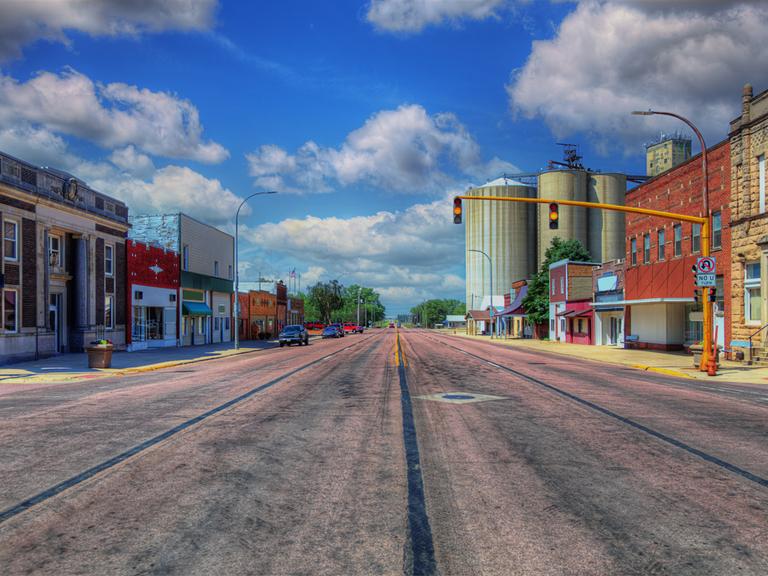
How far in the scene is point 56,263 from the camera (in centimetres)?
3225

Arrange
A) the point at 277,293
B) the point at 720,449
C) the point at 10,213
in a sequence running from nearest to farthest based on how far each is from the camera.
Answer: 1. the point at 720,449
2. the point at 10,213
3. the point at 277,293

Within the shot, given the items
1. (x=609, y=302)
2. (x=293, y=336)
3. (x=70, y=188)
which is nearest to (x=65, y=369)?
(x=70, y=188)

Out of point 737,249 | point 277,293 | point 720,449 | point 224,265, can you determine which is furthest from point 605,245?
point 720,449

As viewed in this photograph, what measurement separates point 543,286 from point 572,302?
9.36 m

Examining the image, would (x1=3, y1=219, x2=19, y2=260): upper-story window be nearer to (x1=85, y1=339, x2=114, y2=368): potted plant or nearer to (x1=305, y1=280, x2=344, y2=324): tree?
(x1=85, y1=339, x2=114, y2=368): potted plant

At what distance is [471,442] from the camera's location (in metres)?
8.64

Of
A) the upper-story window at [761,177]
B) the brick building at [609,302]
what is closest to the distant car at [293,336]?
the brick building at [609,302]

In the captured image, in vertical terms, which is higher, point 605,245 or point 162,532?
point 605,245

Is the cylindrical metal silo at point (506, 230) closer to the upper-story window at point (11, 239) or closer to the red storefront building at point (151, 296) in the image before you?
the red storefront building at point (151, 296)

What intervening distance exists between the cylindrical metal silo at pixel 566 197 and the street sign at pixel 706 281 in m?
74.8

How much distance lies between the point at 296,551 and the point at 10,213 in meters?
28.4

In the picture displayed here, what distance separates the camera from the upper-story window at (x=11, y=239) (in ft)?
90.1

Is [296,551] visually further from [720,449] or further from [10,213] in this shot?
[10,213]

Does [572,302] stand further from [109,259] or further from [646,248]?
[109,259]
